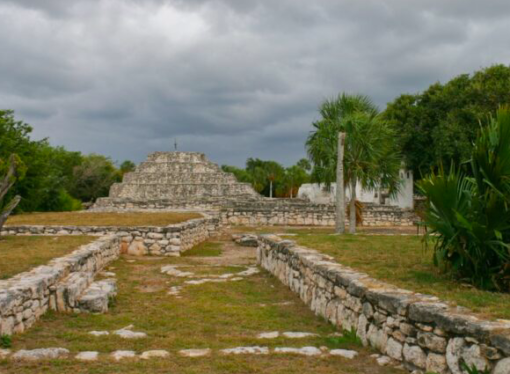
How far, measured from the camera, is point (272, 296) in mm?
8984

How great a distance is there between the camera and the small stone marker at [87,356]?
484 centimetres

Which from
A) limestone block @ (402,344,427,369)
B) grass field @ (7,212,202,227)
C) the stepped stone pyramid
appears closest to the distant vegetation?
the stepped stone pyramid

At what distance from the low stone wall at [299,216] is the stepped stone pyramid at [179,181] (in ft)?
27.0

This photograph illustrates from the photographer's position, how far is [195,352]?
5113 millimetres

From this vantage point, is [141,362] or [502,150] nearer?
[141,362]

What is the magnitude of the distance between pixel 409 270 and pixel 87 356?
439 centimetres

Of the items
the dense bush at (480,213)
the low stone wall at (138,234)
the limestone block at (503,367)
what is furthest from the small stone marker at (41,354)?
the low stone wall at (138,234)

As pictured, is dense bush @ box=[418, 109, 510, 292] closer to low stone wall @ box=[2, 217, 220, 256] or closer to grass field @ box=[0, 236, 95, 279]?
grass field @ box=[0, 236, 95, 279]

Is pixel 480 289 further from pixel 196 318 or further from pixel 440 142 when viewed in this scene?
pixel 440 142

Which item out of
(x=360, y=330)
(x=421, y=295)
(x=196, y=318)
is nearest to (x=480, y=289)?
(x=421, y=295)

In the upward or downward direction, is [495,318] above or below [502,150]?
below

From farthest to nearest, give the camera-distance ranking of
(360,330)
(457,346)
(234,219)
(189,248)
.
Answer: (234,219) → (189,248) → (360,330) → (457,346)

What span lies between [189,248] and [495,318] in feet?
42.9

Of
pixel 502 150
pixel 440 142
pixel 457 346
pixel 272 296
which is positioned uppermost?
pixel 440 142
